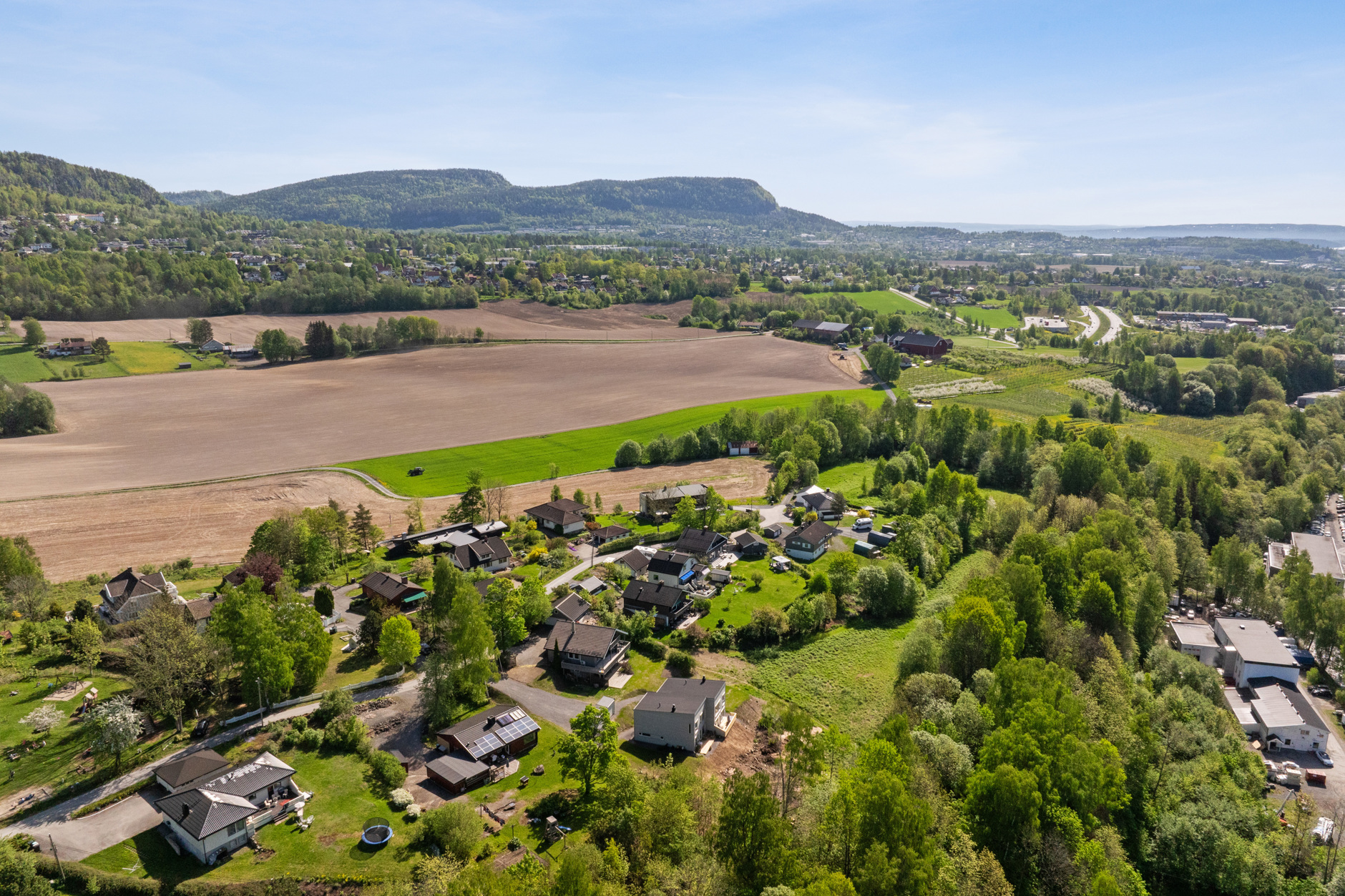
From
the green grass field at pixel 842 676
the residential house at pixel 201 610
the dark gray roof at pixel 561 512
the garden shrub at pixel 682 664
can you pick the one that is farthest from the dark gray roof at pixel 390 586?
the green grass field at pixel 842 676

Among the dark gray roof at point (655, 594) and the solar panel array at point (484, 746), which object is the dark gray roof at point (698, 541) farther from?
the solar panel array at point (484, 746)

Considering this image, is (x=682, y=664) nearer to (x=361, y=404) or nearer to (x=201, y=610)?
(x=201, y=610)

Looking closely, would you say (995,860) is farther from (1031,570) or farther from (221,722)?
(221,722)

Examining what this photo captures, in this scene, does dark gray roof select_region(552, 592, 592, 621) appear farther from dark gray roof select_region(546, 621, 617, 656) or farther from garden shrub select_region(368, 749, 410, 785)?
garden shrub select_region(368, 749, 410, 785)

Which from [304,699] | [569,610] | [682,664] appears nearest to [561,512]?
[569,610]

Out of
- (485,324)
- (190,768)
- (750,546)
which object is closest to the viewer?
(190,768)

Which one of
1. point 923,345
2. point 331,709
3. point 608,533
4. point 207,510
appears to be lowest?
point 608,533
